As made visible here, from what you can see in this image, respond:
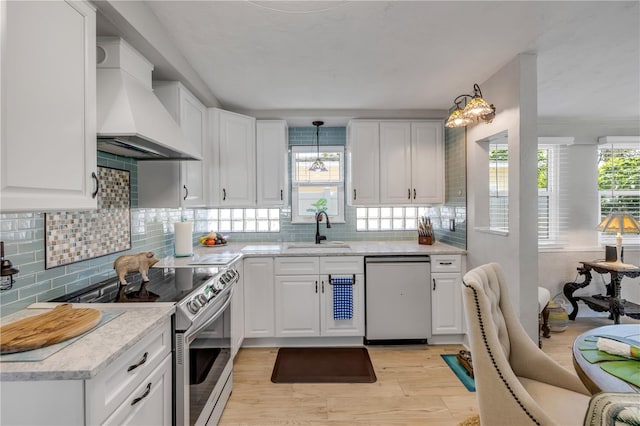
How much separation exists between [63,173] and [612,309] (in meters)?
4.92

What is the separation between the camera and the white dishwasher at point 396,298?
308 cm

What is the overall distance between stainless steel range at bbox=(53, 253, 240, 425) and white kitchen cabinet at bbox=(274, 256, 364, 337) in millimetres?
874

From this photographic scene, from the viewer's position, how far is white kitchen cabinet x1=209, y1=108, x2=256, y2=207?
10.3ft

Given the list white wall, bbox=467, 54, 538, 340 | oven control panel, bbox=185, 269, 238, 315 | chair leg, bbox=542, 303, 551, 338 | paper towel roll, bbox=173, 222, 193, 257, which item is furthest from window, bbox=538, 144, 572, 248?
paper towel roll, bbox=173, 222, 193, 257

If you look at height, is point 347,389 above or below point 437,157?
below

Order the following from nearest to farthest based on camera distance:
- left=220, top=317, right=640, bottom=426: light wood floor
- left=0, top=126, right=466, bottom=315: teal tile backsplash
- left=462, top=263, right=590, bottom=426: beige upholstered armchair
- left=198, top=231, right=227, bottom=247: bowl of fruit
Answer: left=462, top=263, right=590, bottom=426: beige upholstered armchair, left=0, top=126, right=466, bottom=315: teal tile backsplash, left=220, top=317, right=640, bottom=426: light wood floor, left=198, top=231, right=227, bottom=247: bowl of fruit

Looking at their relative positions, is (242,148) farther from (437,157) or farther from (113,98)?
(437,157)

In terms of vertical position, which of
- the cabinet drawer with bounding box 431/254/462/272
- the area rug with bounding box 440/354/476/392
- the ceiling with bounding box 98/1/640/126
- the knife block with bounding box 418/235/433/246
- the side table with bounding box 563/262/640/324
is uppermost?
the ceiling with bounding box 98/1/640/126

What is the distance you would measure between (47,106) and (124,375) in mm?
1027

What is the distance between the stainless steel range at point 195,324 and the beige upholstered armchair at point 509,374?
133cm

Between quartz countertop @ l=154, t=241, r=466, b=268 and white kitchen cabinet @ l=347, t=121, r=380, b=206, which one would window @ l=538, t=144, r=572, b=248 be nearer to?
quartz countertop @ l=154, t=241, r=466, b=268

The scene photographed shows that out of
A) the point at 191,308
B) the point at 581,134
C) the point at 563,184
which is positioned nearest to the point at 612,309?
the point at 563,184

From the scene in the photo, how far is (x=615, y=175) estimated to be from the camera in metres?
3.93

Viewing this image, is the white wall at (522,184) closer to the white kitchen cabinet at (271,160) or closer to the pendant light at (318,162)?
the pendant light at (318,162)
